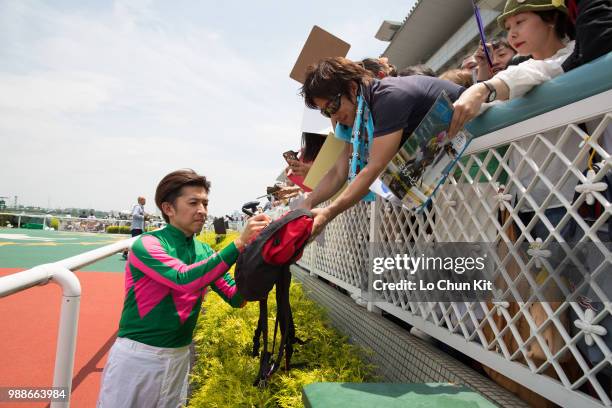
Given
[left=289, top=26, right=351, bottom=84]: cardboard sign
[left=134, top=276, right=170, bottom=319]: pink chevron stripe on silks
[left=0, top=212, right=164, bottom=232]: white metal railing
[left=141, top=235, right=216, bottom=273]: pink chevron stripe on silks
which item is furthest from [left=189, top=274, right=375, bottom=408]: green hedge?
[left=0, top=212, right=164, bottom=232]: white metal railing

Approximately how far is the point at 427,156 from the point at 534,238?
1.81 feet

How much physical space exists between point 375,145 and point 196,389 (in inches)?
78.5

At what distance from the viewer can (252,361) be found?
2348 mm

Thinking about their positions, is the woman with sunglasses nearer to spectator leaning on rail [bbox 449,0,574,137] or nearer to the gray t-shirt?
the gray t-shirt

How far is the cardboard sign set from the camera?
2453mm

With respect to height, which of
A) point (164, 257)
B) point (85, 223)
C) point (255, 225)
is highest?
point (255, 225)

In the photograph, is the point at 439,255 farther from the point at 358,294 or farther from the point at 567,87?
the point at 358,294

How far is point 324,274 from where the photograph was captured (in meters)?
4.23

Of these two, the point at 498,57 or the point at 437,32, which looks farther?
the point at 437,32

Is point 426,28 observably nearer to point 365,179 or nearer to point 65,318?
point 365,179

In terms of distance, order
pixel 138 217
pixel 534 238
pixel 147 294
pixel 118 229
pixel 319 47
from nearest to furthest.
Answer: pixel 534 238 < pixel 147 294 < pixel 319 47 < pixel 138 217 < pixel 118 229

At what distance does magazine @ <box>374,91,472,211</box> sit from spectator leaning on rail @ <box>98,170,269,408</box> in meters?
0.66

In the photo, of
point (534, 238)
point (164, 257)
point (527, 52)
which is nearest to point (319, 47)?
point (527, 52)

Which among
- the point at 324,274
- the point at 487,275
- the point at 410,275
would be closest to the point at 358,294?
the point at 410,275
